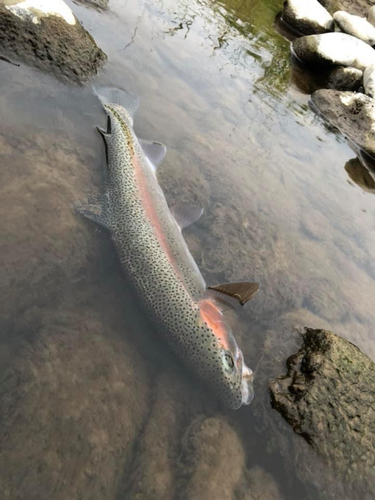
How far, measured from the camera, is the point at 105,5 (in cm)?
810

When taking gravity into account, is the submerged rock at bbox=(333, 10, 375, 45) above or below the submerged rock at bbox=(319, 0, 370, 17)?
below

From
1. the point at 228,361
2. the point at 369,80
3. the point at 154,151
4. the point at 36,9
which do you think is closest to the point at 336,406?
the point at 228,361

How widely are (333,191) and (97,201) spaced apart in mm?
3938

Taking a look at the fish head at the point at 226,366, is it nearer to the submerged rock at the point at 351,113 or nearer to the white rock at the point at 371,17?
the submerged rock at the point at 351,113

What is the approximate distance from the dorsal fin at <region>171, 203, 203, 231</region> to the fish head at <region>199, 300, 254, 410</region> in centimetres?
117

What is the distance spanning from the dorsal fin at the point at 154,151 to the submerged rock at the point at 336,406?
2.94m

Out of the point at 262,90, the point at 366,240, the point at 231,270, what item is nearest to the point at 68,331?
the point at 231,270

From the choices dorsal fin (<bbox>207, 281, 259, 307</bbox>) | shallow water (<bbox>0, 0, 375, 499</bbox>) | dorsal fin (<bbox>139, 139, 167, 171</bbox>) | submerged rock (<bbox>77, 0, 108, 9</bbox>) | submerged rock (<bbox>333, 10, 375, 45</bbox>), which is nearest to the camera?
shallow water (<bbox>0, 0, 375, 499</bbox>)

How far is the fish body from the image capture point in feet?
11.2

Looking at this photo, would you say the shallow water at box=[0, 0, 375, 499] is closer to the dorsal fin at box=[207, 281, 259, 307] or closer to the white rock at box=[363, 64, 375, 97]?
the dorsal fin at box=[207, 281, 259, 307]

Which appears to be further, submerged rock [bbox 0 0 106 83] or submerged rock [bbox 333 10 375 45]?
submerged rock [bbox 333 10 375 45]

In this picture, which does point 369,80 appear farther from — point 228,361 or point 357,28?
point 228,361

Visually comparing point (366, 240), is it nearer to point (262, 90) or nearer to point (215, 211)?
point (215, 211)

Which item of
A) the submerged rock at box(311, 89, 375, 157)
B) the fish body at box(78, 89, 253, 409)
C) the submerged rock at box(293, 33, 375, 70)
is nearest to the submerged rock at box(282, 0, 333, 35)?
the submerged rock at box(293, 33, 375, 70)
